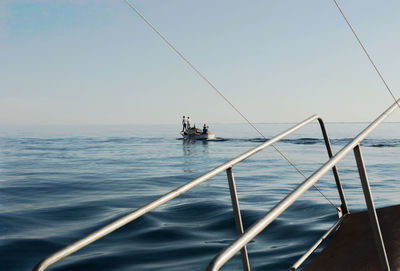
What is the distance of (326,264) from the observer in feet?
9.07

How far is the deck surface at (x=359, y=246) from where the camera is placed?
2.55 meters

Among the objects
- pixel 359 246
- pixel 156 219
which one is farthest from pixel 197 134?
pixel 359 246

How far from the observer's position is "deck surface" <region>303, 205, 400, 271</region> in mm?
2553

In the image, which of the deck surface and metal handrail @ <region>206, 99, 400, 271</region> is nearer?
metal handrail @ <region>206, 99, 400, 271</region>

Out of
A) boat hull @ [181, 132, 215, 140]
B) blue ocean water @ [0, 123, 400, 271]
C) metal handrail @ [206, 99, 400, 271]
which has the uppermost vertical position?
boat hull @ [181, 132, 215, 140]

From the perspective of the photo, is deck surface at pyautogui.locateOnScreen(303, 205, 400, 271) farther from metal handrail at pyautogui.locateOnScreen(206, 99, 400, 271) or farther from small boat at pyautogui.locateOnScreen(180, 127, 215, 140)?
small boat at pyautogui.locateOnScreen(180, 127, 215, 140)

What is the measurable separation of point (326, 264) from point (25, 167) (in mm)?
17834

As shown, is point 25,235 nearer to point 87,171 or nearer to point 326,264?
point 326,264

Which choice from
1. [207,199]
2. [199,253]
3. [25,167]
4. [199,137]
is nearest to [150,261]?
[199,253]

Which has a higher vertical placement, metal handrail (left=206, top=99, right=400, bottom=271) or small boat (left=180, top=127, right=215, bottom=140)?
small boat (left=180, top=127, right=215, bottom=140)

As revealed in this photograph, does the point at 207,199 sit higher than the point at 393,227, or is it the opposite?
the point at 207,199

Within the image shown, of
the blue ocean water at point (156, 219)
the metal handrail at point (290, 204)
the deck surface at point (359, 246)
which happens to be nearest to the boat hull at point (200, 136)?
the blue ocean water at point (156, 219)

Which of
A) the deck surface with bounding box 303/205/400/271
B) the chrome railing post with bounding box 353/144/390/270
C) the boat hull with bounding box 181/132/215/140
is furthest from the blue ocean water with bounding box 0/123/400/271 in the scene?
the boat hull with bounding box 181/132/215/140

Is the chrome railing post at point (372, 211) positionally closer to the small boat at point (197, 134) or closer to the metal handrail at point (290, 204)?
the metal handrail at point (290, 204)
